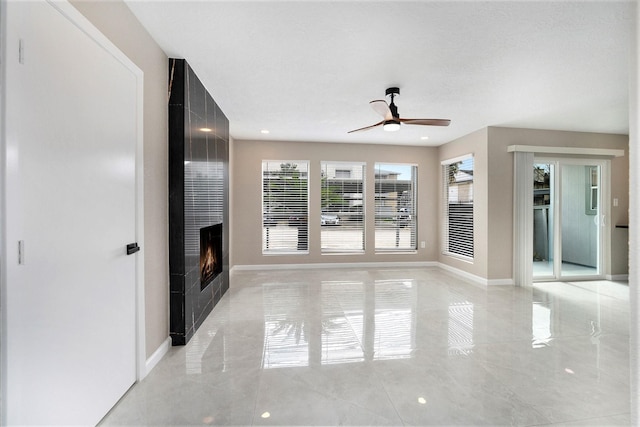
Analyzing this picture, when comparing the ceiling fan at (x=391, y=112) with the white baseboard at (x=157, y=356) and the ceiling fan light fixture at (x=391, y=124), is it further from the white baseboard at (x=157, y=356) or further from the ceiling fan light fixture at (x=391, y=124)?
the white baseboard at (x=157, y=356)

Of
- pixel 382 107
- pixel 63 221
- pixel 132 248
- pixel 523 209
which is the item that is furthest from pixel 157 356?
pixel 523 209

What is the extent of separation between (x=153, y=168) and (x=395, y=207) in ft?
16.2

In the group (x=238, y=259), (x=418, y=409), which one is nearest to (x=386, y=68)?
(x=418, y=409)

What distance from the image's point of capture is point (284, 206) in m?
5.74

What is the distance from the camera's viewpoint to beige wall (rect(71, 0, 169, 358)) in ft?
6.40

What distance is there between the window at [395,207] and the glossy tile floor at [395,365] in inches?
87.7

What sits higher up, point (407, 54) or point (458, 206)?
point (407, 54)

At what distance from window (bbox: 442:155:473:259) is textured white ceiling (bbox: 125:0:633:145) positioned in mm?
1460

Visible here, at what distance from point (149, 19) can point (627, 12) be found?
3.31m

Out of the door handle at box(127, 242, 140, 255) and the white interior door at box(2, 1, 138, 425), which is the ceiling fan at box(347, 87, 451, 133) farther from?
the door handle at box(127, 242, 140, 255)

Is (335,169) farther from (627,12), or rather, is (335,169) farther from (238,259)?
(627,12)

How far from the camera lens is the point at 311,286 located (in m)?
4.45

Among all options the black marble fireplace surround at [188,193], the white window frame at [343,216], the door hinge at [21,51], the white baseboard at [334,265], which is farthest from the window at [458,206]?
the door hinge at [21,51]

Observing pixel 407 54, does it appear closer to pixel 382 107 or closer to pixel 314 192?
pixel 382 107
